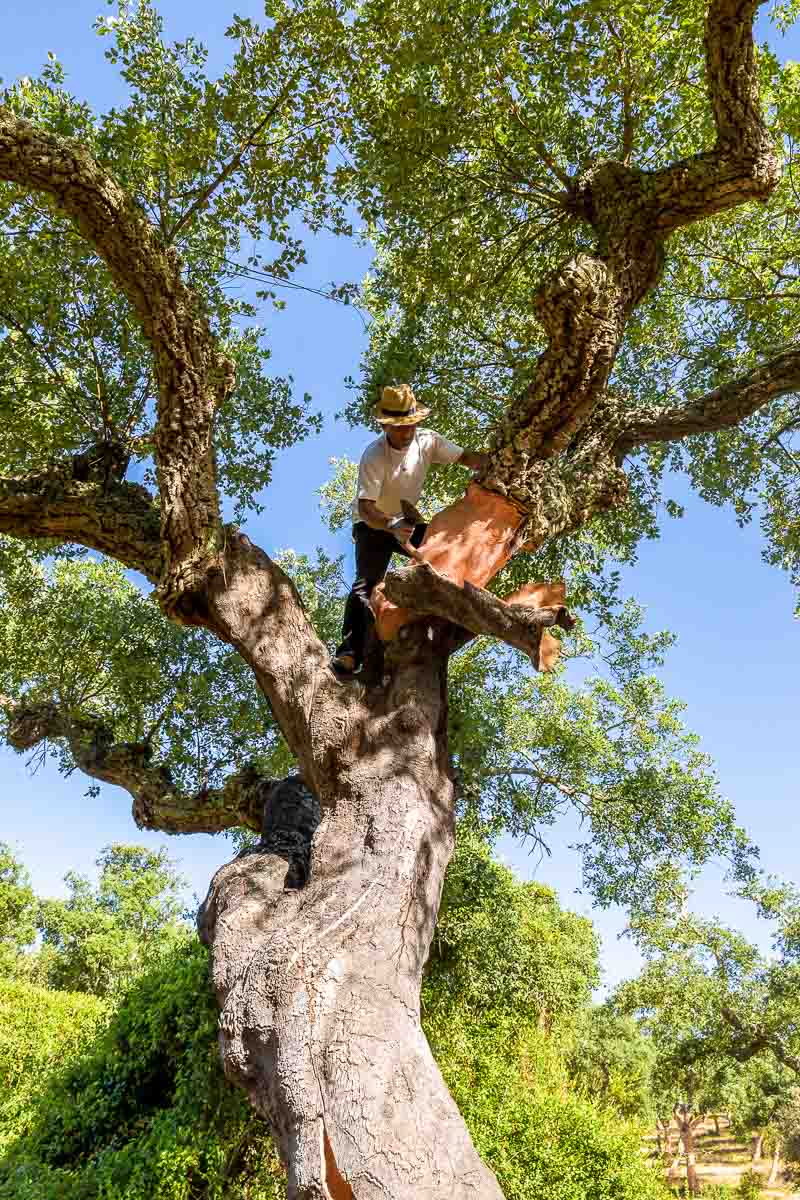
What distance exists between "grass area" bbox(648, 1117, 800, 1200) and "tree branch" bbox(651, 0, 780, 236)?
31721 mm

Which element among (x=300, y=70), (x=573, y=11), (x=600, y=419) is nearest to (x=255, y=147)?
(x=300, y=70)

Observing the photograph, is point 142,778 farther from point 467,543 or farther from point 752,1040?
point 752,1040

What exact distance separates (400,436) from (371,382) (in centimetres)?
281

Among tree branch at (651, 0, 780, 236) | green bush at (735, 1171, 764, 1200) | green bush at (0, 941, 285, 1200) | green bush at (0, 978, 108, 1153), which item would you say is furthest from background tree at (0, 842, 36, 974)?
tree branch at (651, 0, 780, 236)

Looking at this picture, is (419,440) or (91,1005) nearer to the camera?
(419,440)

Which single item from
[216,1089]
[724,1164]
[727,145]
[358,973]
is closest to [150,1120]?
[216,1089]

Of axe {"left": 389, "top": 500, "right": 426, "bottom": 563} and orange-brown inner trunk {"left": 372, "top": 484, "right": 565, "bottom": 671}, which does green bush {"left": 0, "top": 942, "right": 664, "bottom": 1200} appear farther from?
axe {"left": 389, "top": 500, "right": 426, "bottom": 563}

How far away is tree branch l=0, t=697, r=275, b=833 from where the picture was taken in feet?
21.9

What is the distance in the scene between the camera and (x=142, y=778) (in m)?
7.84

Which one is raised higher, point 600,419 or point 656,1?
point 656,1

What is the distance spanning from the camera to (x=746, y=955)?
51.7 ft

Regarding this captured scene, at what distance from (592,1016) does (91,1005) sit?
19.9m

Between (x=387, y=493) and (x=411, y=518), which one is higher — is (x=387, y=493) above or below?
above

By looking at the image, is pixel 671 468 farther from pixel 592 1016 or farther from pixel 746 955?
pixel 592 1016
